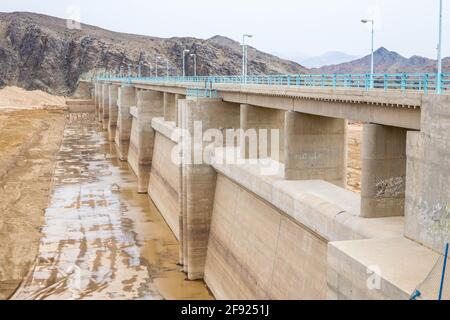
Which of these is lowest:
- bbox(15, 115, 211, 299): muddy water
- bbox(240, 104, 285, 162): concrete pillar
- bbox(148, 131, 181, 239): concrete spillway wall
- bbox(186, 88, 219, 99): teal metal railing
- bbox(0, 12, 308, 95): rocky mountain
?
bbox(15, 115, 211, 299): muddy water

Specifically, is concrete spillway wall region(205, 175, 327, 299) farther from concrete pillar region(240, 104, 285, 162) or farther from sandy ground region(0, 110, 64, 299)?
sandy ground region(0, 110, 64, 299)

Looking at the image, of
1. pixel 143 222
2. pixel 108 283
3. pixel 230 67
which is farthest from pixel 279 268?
pixel 230 67

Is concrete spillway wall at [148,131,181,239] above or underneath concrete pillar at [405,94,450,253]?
underneath

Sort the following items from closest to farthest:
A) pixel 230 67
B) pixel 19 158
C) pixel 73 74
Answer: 1. pixel 19 158
2. pixel 230 67
3. pixel 73 74

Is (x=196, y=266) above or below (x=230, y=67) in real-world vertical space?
below

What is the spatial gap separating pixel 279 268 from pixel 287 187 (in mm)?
2911

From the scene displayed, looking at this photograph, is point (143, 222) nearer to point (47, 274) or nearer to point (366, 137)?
point (47, 274)

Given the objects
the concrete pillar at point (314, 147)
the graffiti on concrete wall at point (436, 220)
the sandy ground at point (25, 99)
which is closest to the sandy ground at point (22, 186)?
the concrete pillar at point (314, 147)

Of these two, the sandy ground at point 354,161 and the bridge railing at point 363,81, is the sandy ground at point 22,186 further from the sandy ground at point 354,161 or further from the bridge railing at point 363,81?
the sandy ground at point 354,161

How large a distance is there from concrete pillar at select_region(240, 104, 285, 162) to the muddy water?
714cm

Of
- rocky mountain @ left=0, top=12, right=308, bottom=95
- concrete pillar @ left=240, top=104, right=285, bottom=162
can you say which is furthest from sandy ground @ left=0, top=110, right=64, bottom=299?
rocky mountain @ left=0, top=12, right=308, bottom=95

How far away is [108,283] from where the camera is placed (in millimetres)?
28031

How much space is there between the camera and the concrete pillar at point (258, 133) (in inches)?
1063

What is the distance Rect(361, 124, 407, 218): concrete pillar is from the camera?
16125 millimetres
